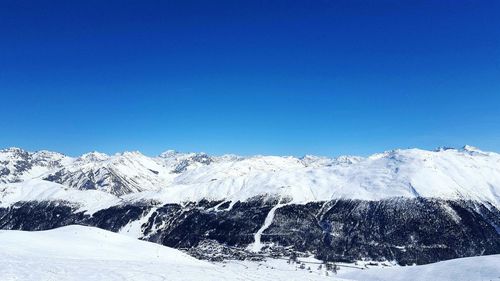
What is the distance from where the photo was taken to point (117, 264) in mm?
59062

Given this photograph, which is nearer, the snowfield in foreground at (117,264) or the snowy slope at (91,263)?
the snowy slope at (91,263)

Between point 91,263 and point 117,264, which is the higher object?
point 117,264

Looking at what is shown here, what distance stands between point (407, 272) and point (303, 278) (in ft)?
282

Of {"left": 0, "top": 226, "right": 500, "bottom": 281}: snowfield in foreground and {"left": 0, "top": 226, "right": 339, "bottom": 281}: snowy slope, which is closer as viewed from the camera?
{"left": 0, "top": 226, "right": 339, "bottom": 281}: snowy slope

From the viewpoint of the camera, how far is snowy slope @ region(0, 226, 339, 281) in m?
48.8

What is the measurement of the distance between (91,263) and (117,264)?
3.33m

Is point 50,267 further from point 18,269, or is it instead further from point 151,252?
point 151,252

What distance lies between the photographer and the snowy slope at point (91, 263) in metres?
48.8

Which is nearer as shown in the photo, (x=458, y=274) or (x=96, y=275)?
(x=96, y=275)

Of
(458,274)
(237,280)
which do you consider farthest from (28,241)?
(458,274)

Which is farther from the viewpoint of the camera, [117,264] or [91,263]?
[117,264]

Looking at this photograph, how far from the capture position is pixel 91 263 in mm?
58719

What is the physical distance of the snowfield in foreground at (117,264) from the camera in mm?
49906

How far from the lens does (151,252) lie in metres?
87.4
